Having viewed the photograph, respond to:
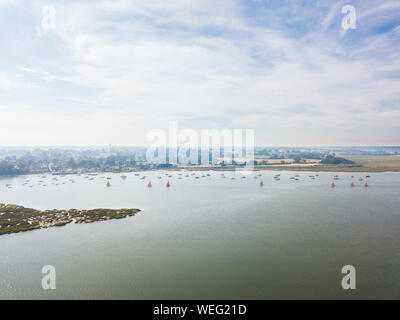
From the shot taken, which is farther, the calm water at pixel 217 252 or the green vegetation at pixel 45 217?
the green vegetation at pixel 45 217

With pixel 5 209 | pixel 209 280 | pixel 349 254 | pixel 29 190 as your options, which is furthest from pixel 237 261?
pixel 29 190

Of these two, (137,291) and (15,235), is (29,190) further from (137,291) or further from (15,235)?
(137,291)

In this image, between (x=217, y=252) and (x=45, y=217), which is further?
(x=45, y=217)

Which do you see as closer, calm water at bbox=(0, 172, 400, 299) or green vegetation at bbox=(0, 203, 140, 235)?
calm water at bbox=(0, 172, 400, 299)
